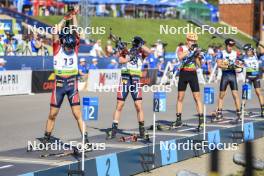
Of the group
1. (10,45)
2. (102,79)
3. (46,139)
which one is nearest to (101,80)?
(102,79)

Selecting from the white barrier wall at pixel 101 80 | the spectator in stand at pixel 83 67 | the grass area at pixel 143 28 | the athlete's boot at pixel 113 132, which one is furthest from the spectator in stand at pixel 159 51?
Result: the athlete's boot at pixel 113 132

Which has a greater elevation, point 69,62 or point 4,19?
point 4,19

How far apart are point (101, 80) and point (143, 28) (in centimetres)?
1803

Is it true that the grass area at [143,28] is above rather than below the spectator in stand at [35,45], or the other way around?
above

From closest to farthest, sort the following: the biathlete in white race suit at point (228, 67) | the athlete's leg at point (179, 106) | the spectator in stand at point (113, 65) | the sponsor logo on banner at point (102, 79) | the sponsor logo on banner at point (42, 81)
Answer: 1. the athlete's leg at point (179, 106)
2. the biathlete in white race suit at point (228, 67)
3. the sponsor logo on banner at point (42, 81)
4. the sponsor logo on banner at point (102, 79)
5. the spectator in stand at point (113, 65)

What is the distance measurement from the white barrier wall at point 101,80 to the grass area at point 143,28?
10.8 metres

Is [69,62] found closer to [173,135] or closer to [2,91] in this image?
[173,135]

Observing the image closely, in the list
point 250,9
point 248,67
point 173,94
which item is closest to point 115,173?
point 248,67

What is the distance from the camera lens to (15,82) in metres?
22.9

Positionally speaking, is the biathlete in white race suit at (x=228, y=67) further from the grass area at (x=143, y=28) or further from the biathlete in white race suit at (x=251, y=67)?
the grass area at (x=143, y=28)

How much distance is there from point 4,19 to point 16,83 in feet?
28.5

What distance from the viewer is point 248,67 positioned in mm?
17016

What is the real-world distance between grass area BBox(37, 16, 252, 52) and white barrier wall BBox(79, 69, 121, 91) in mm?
10826

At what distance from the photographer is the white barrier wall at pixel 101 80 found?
2595 cm
